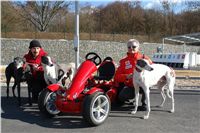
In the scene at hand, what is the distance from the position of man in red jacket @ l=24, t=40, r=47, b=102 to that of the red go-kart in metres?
1.42

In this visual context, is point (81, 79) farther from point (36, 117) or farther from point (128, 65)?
point (128, 65)

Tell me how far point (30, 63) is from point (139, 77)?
3074mm

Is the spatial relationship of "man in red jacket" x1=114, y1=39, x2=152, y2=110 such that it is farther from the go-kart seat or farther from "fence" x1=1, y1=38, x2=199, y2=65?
"fence" x1=1, y1=38, x2=199, y2=65

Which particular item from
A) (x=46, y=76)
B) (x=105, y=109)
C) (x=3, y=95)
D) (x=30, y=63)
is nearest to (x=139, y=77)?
(x=105, y=109)

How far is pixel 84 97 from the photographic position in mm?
7598

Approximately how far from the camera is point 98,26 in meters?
57.4

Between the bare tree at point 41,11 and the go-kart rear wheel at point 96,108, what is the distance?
48680mm

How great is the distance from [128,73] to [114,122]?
161 centimetres

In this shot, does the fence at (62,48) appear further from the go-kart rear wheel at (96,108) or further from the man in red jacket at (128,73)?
the go-kart rear wheel at (96,108)

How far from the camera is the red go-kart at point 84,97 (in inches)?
290

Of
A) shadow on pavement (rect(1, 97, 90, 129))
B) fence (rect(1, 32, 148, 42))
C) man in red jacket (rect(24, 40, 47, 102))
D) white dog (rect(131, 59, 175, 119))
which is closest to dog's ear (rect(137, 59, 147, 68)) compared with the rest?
white dog (rect(131, 59, 175, 119))

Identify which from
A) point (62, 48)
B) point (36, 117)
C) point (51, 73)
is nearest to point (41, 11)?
point (62, 48)

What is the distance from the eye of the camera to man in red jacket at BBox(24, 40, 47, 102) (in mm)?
9672

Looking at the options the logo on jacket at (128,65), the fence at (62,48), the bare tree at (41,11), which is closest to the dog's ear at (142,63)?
the logo on jacket at (128,65)
